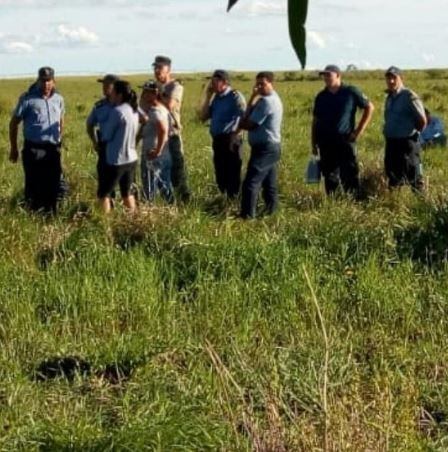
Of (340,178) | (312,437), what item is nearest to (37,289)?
(312,437)

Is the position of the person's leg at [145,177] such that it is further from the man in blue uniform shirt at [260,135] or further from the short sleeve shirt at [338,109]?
the short sleeve shirt at [338,109]

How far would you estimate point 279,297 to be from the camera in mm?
6816

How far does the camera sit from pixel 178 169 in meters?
10.4

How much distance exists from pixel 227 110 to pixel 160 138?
0.83 metres

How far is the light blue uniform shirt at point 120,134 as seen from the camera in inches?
364

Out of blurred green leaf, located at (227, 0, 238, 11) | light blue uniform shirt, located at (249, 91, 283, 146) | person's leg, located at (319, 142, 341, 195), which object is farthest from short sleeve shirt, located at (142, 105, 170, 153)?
A: blurred green leaf, located at (227, 0, 238, 11)

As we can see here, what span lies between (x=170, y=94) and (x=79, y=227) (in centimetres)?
202

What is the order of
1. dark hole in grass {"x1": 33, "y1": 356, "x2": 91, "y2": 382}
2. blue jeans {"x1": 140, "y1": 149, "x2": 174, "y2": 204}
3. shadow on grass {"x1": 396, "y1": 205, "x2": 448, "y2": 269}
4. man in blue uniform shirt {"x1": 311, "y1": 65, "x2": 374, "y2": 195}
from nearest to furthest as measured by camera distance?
dark hole in grass {"x1": 33, "y1": 356, "x2": 91, "y2": 382} → shadow on grass {"x1": 396, "y1": 205, "x2": 448, "y2": 269} → blue jeans {"x1": 140, "y1": 149, "x2": 174, "y2": 204} → man in blue uniform shirt {"x1": 311, "y1": 65, "x2": 374, "y2": 195}

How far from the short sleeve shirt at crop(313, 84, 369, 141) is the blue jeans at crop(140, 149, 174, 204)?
146 cm

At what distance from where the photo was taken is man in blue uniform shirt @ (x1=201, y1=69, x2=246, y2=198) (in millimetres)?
10125

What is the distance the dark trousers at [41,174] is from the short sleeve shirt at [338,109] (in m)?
2.43

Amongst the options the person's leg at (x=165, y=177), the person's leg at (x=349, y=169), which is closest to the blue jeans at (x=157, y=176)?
the person's leg at (x=165, y=177)

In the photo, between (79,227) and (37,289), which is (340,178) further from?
(37,289)

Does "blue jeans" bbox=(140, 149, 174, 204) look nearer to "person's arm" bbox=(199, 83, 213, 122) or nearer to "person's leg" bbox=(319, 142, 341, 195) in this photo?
"person's arm" bbox=(199, 83, 213, 122)
